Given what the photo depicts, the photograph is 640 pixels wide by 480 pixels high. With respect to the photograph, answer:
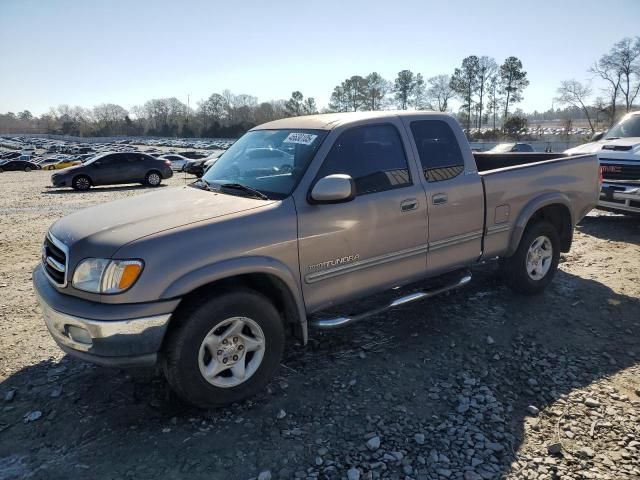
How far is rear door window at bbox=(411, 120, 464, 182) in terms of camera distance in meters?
4.09

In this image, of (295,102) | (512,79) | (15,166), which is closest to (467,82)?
(512,79)

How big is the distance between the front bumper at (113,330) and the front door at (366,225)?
A: 1.07 m

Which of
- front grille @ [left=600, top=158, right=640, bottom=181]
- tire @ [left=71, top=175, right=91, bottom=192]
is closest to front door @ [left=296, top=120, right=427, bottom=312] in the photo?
front grille @ [left=600, top=158, right=640, bottom=181]

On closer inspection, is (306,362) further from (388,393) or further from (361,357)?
(388,393)

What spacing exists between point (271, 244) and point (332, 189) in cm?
57

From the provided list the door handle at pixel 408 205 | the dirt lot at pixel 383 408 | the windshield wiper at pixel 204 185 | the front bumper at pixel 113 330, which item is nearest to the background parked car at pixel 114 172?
the dirt lot at pixel 383 408

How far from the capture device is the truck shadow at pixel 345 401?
2748 mm

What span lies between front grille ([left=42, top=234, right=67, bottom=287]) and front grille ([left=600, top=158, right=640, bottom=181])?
8.30m

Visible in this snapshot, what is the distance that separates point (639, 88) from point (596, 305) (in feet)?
244

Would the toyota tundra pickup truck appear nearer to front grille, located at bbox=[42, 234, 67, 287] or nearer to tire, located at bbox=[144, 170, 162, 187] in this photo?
front grille, located at bbox=[42, 234, 67, 287]

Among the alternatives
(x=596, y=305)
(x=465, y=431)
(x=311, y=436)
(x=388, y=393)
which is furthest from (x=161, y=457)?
(x=596, y=305)

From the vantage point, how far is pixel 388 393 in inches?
132

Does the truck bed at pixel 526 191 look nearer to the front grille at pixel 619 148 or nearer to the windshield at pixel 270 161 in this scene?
the windshield at pixel 270 161

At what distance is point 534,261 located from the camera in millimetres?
5070
